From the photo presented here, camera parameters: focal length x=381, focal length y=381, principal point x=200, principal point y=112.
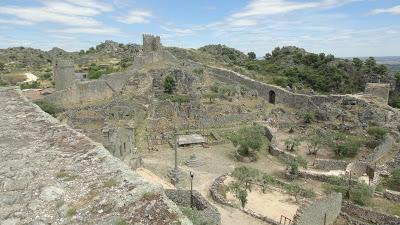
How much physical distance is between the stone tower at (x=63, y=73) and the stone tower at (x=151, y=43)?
14291mm

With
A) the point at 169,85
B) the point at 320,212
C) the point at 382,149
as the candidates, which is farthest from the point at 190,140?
the point at 169,85

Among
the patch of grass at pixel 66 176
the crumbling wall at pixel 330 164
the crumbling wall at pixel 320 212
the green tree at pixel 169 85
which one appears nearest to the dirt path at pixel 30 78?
the green tree at pixel 169 85

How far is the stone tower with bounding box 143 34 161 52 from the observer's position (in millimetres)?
45719

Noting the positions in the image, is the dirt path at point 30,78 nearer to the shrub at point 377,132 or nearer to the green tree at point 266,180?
the green tree at point 266,180

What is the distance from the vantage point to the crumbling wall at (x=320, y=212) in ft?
44.3

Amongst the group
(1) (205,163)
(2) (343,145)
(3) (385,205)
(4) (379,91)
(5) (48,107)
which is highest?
(4) (379,91)

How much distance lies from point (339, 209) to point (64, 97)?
77.3 ft

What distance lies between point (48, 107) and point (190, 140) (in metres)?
10.5

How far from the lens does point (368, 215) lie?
1509cm

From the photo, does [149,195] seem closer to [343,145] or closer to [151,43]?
[343,145]

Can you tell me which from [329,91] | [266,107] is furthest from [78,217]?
[329,91]

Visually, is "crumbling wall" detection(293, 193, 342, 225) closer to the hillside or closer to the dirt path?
the hillside

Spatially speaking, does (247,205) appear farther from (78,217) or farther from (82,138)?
(78,217)

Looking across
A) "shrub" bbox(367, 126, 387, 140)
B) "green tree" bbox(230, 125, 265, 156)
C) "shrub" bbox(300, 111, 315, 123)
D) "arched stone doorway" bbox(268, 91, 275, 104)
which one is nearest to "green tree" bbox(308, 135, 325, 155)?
"green tree" bbox(230, 125, 265, 156)
